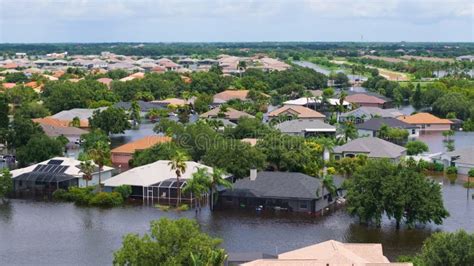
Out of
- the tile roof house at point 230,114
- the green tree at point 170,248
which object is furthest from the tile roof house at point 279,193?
the tile roof house at point 230,114

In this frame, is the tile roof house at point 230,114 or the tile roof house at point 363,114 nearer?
the tile roof house at point 230,114

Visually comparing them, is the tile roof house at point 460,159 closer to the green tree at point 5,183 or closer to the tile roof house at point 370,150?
the tile roof house at point 370,150

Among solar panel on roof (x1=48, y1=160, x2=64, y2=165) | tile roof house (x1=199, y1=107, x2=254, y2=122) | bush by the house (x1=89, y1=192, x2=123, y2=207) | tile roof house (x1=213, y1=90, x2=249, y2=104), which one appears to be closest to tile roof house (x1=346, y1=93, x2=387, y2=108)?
tile roof house (x1=213, y1=90, x2=249, y2=104)

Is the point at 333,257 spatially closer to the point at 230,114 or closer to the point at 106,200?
the point at 106,200

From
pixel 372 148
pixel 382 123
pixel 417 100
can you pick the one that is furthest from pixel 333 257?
pixel 417 100

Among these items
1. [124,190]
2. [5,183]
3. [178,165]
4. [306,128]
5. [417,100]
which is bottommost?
[417,100]

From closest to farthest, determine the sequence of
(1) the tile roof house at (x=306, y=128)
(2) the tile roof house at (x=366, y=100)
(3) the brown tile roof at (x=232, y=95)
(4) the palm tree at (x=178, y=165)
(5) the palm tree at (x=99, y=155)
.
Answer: (4) the palm tree at (x=178, y=165)
(5) the palm tree at (x=99, y=155)
(1) the tile roof house at (x=306, y=128)
(2) the tile roof house at (x=366, y=100)
(3) the brown tile roof at (x=232, y=95)

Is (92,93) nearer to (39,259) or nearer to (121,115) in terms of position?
(121,115)
